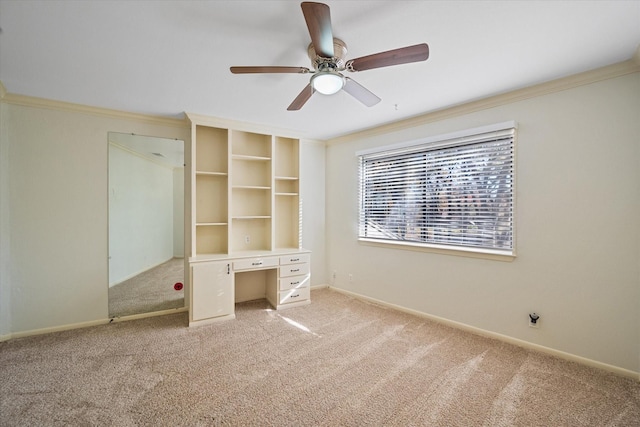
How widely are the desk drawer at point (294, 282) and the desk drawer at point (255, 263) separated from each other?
0.86 ft

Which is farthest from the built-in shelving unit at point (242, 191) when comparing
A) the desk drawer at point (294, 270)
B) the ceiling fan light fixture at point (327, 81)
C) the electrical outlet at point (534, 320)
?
the electrical outlet at point (534, 320)

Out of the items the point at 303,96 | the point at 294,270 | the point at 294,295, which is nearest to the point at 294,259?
the point at 294,270

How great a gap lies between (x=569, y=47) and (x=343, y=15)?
1639 millimetres

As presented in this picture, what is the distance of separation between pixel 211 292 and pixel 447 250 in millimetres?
2751

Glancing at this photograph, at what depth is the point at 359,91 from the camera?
83.6 inches

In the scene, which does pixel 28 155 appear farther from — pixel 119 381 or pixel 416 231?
pixel 416 231

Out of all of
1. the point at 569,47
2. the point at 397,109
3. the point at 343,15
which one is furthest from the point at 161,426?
the point at 569,47

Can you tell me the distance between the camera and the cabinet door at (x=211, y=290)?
3098 millimetres

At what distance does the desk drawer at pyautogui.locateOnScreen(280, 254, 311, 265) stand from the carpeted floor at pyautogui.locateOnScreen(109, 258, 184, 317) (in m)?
1.29

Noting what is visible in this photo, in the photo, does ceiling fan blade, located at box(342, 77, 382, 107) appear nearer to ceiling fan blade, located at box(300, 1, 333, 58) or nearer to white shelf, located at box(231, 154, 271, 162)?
ceiling fan blade, located at box(300, 1, 333, 58)

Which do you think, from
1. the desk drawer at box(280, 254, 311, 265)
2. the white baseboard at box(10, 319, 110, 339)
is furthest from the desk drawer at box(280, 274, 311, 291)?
the white baseboard at box(10, 319, 110, 339)

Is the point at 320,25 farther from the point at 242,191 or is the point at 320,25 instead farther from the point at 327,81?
the point at 242,191

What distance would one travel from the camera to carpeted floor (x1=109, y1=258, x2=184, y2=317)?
3.24 m

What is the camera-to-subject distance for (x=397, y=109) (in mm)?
3109
